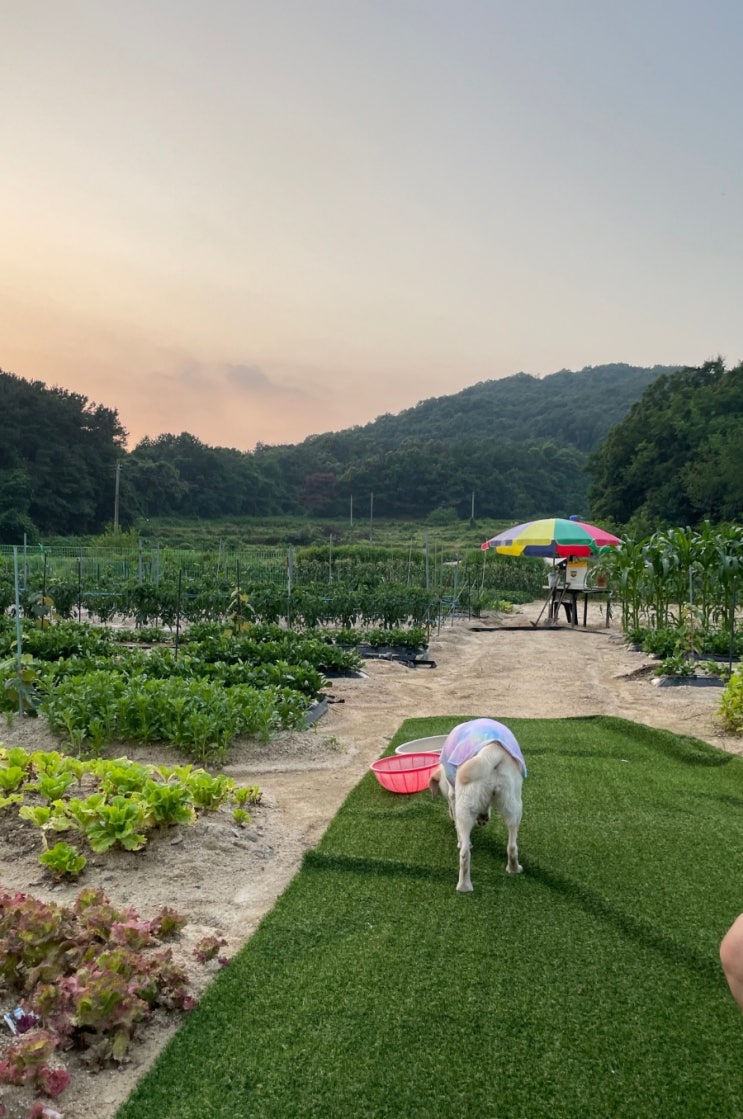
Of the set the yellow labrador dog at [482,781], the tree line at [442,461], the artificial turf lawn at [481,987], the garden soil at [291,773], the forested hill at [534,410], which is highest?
the forested hill at [534,410]

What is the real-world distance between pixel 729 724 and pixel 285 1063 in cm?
604

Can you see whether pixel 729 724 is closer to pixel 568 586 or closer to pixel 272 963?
pixel 272 963

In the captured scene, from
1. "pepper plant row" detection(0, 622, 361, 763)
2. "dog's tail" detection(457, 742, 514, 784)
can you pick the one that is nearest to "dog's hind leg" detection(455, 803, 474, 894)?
"dog's tail" detection(457, 742, 514, 784)

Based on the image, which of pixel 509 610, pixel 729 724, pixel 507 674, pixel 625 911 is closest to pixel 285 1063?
pixel 625 911

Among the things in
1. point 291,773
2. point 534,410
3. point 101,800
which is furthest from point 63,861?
point 534,410

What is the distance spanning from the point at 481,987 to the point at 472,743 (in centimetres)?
112

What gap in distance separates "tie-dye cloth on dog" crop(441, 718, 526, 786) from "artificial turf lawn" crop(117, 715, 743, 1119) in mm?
571

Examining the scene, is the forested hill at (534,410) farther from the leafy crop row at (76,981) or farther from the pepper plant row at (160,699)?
the leafy crop row at (76,981)

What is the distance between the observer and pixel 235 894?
12.5 feet

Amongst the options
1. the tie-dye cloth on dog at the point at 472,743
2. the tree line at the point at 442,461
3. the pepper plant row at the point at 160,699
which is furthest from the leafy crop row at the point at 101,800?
the tree line at the point at 442,461

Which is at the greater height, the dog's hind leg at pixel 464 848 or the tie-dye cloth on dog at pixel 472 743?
the tie-dye cloth on dog at pixel 472 743

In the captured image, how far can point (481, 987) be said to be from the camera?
9.57 feet

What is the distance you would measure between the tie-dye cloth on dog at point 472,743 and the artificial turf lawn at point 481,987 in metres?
0.57

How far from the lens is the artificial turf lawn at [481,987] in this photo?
240 centimetres
